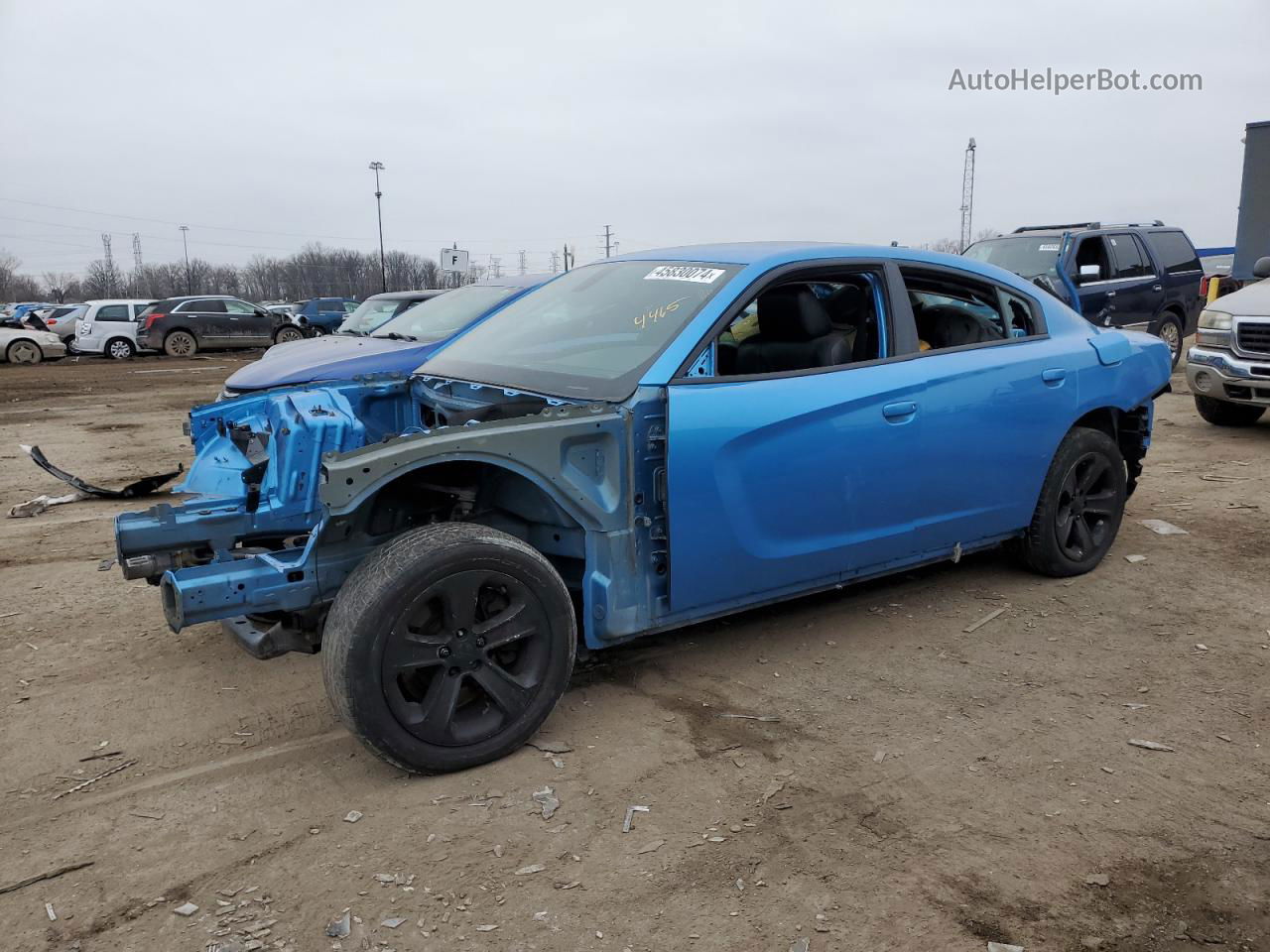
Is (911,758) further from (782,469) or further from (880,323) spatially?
(880,323)

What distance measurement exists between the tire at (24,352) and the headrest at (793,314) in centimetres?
2396

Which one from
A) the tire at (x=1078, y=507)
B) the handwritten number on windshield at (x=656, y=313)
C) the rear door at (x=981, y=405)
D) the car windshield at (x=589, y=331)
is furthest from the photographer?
the tire at (x=1078, y=507)

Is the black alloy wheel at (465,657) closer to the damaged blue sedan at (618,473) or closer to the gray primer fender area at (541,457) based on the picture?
the damaged blue sedan at (618,473)

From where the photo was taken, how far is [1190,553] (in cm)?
559

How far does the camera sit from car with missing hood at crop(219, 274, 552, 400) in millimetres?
7277

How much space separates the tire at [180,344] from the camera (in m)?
24.0

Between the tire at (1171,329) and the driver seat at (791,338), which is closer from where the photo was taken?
the driver seat at (791,338)

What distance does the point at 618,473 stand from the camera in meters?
3.43

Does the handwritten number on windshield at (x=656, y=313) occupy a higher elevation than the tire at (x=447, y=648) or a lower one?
higher

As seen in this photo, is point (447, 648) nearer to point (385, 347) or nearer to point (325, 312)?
point (385, 347)

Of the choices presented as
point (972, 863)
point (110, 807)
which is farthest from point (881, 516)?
point (110, 807)

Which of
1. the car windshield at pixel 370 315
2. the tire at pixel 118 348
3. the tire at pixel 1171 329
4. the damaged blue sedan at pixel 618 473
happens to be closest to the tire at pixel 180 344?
the tire at pixel 118 348

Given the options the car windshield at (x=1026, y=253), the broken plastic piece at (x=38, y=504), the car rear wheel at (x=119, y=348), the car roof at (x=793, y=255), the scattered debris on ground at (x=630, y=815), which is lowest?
the scattered debris on ground at (x=630, y=815)

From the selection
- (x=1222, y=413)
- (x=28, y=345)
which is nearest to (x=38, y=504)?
(x=1222, y=413)
